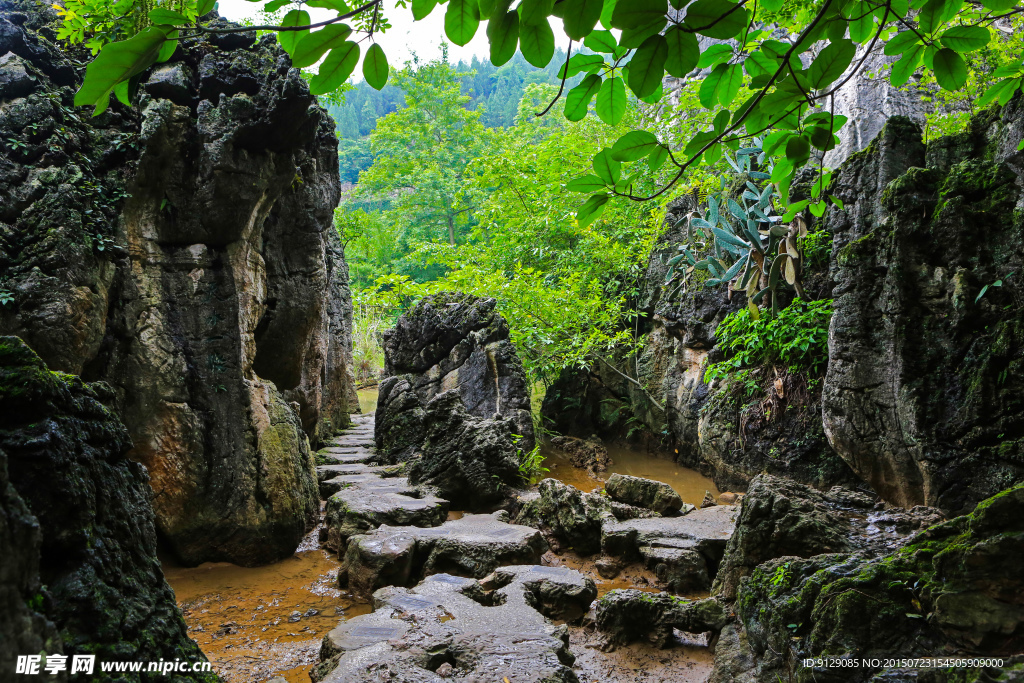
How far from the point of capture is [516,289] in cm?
1038

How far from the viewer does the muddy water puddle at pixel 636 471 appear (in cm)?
858

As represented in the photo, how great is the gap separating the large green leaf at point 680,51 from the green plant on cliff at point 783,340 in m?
5.81

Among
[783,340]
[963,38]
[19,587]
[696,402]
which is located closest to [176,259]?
[19,587]

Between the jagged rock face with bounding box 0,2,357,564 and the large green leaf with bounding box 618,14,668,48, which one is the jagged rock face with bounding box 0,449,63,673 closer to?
the large green leaf with bounding box 618,14,668,48

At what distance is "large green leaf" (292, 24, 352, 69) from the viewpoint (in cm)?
95

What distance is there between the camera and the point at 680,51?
104 cm

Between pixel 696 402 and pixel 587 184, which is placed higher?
pixel 587 184

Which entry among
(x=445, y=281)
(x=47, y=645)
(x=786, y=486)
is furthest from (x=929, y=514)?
(x=445, y=281)

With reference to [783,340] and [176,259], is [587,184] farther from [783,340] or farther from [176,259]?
[783,340]

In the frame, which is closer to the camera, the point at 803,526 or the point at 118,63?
the point at 118,63

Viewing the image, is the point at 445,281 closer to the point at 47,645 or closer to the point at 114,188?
the point at 114,188

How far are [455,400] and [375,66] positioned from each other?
623 cm

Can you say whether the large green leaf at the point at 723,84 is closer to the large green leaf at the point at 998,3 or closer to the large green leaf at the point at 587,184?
the large green leaf at the point at 587,184

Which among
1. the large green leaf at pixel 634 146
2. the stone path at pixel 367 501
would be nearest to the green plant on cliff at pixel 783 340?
the stone path at pixel 367 501
